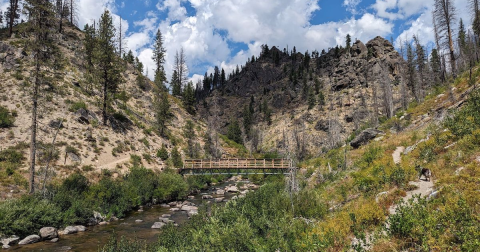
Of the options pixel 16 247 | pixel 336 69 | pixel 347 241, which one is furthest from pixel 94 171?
pixel 336 69

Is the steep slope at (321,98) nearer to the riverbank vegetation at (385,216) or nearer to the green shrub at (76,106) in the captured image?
the green shrub at (76,106)

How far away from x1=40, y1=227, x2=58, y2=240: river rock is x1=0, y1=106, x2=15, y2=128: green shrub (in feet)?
60.3

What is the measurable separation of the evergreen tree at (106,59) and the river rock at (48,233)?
1007 inches

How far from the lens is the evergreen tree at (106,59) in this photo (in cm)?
4050

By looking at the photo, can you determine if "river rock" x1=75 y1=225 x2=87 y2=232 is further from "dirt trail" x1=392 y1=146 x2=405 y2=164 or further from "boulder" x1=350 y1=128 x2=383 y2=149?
"boulder" x1=350 y1=128 x2=383 y2=149

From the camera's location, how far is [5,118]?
1110 inches

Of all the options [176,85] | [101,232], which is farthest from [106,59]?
[176,85]

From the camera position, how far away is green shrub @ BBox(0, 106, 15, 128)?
27619 millimetres

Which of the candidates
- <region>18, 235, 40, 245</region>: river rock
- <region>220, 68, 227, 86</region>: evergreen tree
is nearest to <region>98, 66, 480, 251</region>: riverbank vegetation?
<region>18, 235, 40, 245</region>: river rock

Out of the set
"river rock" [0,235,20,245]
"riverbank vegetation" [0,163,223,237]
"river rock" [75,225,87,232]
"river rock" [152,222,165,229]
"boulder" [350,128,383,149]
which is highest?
"boulder" [350,128,383,149]

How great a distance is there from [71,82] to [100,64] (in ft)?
22.5

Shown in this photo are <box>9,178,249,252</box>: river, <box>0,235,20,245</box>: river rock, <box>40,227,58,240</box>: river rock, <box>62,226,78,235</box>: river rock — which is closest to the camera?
<box>0,235,20,245</box>: river rock

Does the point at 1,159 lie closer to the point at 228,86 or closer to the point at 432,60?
the point at 432,60

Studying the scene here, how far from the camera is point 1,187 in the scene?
19.7 metres
